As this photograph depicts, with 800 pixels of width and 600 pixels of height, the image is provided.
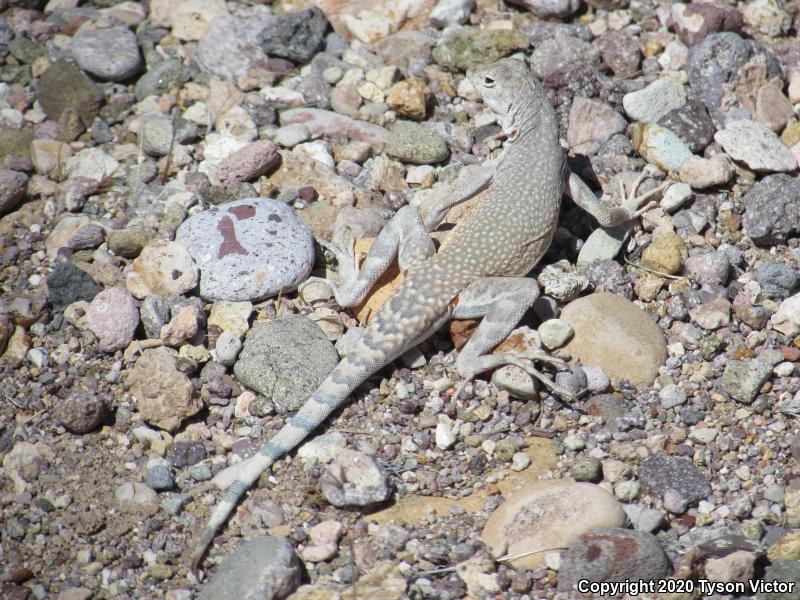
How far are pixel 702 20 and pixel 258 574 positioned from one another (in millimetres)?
5367

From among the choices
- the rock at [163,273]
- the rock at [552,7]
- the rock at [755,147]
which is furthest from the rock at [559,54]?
the rock at [163,273]

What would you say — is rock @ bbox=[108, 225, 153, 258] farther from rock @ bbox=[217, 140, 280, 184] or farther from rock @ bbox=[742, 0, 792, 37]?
rock @ bbox=[742, 0, 792, 37]

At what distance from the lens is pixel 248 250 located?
16.8 ft

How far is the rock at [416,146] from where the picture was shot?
5862mm

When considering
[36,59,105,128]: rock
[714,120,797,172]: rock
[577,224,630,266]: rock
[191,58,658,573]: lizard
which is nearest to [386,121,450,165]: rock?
[191,58,658,573]: lizard

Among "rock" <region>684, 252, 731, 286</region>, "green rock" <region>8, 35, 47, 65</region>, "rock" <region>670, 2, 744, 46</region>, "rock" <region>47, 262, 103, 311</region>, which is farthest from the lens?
"green rock" <region>8, 35, 47, 65</region>

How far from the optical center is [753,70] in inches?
239

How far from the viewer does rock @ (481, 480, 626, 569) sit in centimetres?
386

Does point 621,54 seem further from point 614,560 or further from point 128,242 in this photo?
point 614,560

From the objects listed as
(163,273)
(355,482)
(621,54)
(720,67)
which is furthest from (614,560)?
(621,54)

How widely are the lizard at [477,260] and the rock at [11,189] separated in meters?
2.40

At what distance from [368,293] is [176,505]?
5.67 ft

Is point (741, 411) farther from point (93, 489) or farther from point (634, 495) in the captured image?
point (93, 489)

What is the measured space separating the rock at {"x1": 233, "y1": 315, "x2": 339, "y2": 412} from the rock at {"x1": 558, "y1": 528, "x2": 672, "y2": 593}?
1.78 metres
